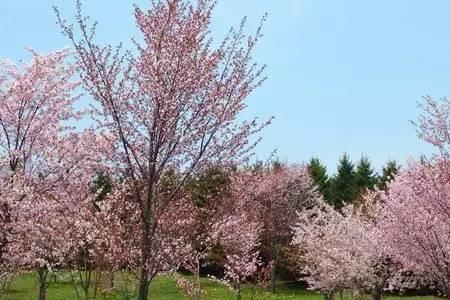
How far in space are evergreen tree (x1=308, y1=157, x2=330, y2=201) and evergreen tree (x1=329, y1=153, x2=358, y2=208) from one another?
0.44m

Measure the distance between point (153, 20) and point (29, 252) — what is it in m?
7.59

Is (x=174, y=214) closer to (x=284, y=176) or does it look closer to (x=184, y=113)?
(x=184, y=113)

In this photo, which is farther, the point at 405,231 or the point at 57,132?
the point at 405,231

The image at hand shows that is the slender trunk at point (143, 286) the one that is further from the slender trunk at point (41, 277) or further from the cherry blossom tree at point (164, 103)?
the slender trunk at point (41, 277)

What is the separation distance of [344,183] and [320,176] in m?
1.71

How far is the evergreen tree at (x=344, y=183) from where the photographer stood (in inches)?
1654

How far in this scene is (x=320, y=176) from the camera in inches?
1731

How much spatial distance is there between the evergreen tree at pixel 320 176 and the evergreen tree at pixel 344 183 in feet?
1.45

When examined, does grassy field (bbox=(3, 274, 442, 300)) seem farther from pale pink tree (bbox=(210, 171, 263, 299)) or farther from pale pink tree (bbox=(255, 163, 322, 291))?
pale pink tree (bbox=(255, 163, 322, 291))

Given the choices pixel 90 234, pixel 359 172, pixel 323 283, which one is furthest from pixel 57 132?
pixel 359 172

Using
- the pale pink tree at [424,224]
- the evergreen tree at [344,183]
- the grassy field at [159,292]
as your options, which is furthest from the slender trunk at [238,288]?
the evergreen tree at [344,183]

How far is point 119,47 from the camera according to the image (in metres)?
7.61

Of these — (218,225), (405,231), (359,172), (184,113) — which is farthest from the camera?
(359,172)

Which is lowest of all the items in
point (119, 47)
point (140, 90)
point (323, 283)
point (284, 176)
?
point (323, 283)
